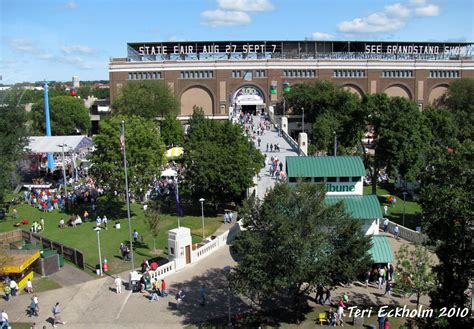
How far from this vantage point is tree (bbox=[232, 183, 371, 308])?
23.3 metres

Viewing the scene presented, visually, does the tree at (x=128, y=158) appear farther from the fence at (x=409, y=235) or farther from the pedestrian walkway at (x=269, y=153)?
A: the fence at (x=409, y=235)

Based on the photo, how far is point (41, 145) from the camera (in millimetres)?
61438

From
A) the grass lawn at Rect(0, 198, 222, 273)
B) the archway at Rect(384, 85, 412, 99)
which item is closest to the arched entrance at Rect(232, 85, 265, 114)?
the archway at Rect(384, 85, 412, 99)

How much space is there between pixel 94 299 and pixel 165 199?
70.0 ft

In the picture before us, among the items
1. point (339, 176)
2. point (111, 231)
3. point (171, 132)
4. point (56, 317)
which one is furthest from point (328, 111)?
point (56, 317)

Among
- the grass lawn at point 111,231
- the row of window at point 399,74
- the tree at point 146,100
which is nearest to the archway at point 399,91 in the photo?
the row of window at point 399,74

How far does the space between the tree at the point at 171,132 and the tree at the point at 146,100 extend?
5.88 m

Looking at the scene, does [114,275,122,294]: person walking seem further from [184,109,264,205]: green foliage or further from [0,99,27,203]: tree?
[0,99,27,203]: tree

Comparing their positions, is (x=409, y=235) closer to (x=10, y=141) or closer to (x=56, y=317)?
(x=56, y=317)

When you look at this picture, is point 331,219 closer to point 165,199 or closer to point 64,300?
point 64,300

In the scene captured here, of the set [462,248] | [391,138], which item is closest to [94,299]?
[462,248]

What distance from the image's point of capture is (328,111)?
7712 centimetres

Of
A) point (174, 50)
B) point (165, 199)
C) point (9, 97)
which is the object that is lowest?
point (165, 199)

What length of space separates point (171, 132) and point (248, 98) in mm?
21705
